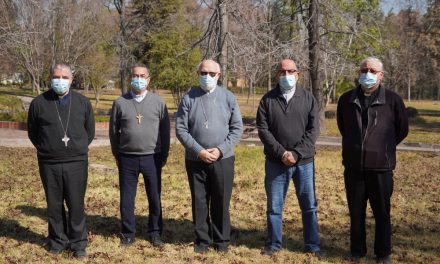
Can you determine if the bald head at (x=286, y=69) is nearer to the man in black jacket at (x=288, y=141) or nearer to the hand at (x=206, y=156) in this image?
the man in black jacket at (x=288, y=141)

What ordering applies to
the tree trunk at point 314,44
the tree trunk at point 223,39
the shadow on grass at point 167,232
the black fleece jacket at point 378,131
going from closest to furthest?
the black fleece jacket at point 378,131 → the shadow on grass at point 167,232 → the tree trunk at point 223,39 → the tree trunk at point 314,44

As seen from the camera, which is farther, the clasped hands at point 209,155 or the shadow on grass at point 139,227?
the shadow on grass at point 139,227

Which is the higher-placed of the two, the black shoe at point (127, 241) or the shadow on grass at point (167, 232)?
the black shoe at point (127, 241)

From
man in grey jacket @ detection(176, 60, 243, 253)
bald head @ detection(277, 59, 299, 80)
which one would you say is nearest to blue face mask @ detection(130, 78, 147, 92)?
man in grey jacket @ detection(176, 60, 243, 253)

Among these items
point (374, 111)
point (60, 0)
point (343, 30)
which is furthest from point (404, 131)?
point (60, 0)

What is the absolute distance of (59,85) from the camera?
203 inches

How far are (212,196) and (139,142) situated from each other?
1.01 m

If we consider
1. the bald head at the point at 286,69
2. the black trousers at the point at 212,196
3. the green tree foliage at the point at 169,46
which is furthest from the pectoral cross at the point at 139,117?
the green tree foliage at the point at 169,46

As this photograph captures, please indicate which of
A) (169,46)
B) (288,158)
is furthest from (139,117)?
(169,46)

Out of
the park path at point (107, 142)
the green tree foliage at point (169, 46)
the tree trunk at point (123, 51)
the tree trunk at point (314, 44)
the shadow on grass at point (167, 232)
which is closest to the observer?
the shadow on grass at point (167, 232)

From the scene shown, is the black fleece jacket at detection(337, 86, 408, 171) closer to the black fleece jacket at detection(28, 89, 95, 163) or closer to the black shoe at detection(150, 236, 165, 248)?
the black shoe at detection(150, 236, 165, 248)

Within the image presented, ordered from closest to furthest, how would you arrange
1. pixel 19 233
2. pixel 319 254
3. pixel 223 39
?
A: 1. pixel 319 254
2. pixel 19 233
3. pixel 223 39

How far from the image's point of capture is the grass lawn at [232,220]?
5.37 m

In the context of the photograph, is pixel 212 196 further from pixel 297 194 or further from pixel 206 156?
pixel 297 194
